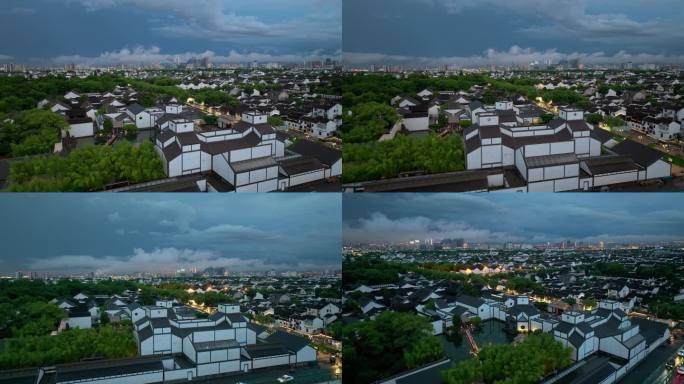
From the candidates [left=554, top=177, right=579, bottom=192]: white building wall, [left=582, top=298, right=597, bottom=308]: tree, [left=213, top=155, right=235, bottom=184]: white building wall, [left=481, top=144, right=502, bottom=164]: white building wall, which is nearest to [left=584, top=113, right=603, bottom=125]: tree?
[left=554, top=177, right=579, bottom=192]: white building wall

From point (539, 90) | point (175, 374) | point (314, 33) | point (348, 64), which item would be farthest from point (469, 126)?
point (175, 374)

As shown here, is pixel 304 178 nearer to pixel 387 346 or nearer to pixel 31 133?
pixel 387 346

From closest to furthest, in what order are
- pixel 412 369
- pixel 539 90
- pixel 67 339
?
pixel 67 339 → pixel 412 369 → pixel 539 90

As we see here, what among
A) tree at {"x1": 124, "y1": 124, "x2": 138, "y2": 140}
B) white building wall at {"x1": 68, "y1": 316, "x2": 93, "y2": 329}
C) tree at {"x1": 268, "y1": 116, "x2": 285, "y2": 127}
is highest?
tree at {"x1": 268, "y1": 116, "x2": 285, "y2": 127}

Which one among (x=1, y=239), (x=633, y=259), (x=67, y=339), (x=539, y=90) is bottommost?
(x=67, y=339)

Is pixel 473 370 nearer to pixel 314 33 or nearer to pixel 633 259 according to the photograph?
pixel 633 259

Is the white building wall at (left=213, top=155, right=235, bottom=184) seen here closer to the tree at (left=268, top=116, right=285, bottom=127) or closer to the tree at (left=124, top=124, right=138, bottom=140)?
the tree at (left=268, top=116, right=285, bottom=127)

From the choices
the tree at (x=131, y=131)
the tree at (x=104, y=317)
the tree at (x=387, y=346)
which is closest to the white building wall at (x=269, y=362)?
the tree at (x=387, y=346)

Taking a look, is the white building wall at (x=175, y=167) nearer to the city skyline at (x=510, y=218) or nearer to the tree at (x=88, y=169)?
the tree at (x=88, y=169)
